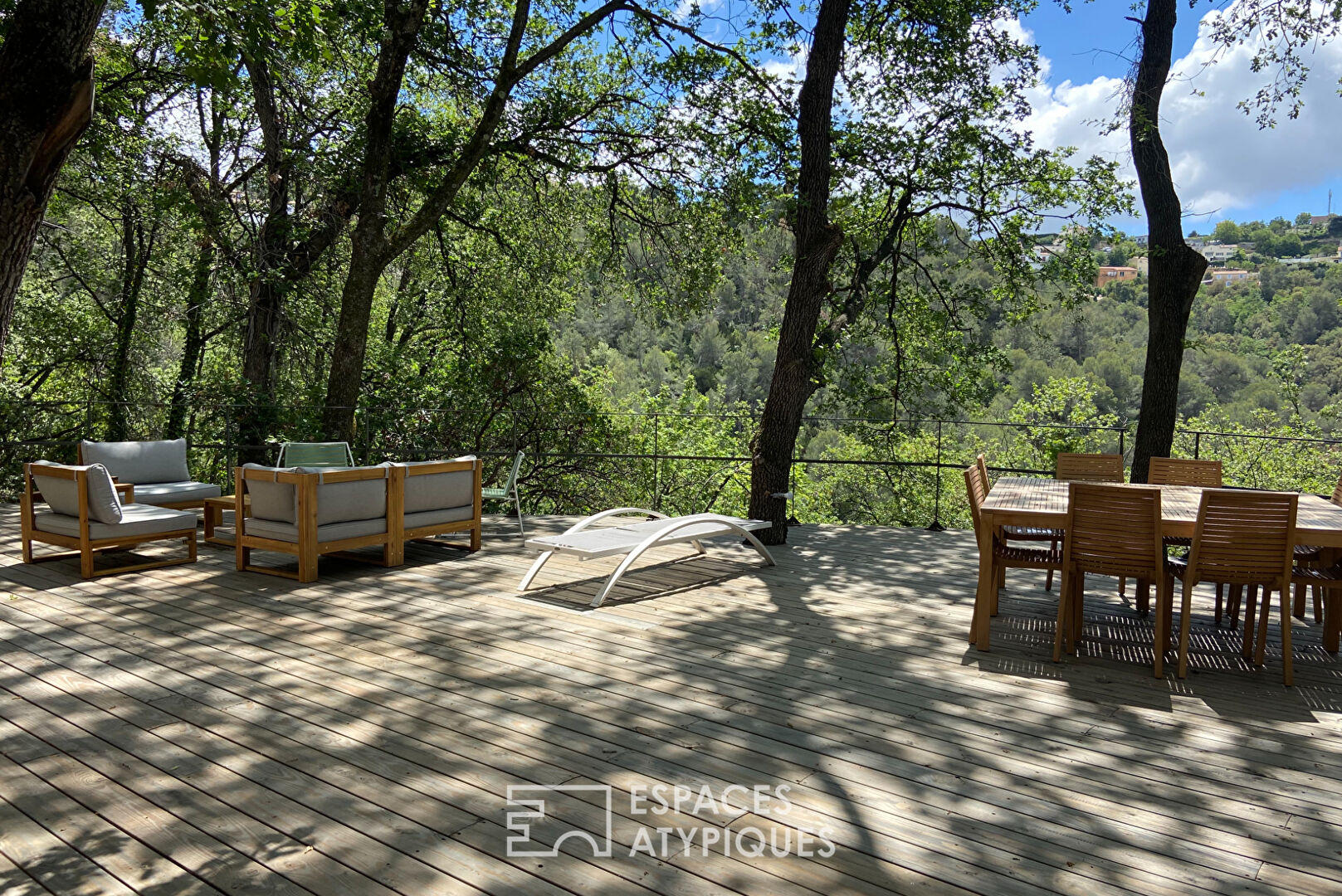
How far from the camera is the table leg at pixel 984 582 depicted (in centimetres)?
403

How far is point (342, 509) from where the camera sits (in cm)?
542

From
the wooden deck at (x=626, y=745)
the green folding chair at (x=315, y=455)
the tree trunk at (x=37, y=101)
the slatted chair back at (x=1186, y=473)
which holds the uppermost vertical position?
the tree trunk at (x=37, y=101)

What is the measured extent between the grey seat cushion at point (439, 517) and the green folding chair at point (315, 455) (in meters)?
1.37

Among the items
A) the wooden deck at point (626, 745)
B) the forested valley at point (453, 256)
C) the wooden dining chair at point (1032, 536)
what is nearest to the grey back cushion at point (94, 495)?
the wooden deck at point (626, 745)

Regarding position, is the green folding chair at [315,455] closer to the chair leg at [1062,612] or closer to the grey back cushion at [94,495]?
the grey back cushion at [94,495]

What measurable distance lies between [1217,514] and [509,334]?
9.19m

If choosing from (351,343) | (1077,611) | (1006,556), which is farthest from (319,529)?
(1077,611)

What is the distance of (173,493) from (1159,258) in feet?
28.3

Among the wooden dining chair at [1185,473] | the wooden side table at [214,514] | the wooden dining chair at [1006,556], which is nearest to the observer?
the wooden dining chair at [1006,556]

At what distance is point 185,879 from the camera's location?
200 centimetres

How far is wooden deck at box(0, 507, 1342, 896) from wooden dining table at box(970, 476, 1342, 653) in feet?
0.53

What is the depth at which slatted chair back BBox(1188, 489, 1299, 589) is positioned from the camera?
12.0 ft

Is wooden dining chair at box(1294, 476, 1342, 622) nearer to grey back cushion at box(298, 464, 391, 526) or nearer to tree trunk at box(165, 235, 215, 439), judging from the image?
grey back cushion at box(298, 464, 391, 526)

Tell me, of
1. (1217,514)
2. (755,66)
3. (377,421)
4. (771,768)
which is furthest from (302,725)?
(377,421)
